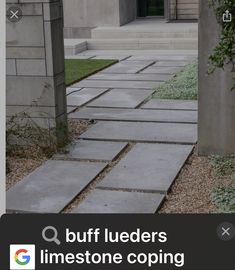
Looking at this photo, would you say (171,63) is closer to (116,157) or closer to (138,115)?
(138,115)

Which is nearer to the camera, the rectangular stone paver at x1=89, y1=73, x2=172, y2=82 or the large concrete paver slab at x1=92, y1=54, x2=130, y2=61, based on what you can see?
the rectangular stone paver at x1=89, y1=73, x2=172, y2=82

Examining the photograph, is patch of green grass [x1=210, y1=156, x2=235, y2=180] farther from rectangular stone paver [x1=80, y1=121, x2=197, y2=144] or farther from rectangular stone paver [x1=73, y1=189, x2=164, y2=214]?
rectangular stone paver [x1=73, y1=189, x2=164, y2=214]

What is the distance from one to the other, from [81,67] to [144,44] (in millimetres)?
4287

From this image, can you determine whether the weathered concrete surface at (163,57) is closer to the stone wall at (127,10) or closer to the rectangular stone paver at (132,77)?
the rectangular stone paver at (132,77)

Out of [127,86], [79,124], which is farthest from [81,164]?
[127,86]

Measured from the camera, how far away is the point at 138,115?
9.56 metres

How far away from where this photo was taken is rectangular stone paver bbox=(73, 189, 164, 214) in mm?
5668

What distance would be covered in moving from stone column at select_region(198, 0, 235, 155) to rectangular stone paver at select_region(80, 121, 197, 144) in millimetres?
667

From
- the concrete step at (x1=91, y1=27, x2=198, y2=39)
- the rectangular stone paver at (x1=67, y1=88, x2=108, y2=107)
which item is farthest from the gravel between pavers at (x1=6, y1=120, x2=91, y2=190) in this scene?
the concrete step at (x1=91, y1=27, x2=198, y2=39)

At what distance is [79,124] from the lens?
9078 mm

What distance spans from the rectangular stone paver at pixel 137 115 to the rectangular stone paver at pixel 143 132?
0.27 metres

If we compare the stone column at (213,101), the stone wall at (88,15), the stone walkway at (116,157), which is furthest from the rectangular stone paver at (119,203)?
the stone wall at (88,15)

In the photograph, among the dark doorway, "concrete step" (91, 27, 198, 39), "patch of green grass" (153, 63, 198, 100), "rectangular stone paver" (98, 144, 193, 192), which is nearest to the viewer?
"rectangular stone paver" (98, 144, 193, 192)

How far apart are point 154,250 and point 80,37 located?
54.8 ft
